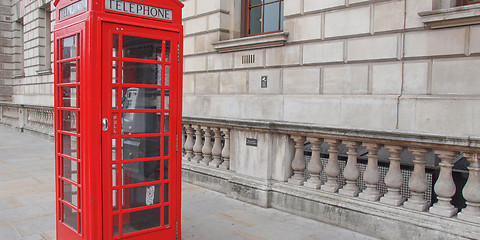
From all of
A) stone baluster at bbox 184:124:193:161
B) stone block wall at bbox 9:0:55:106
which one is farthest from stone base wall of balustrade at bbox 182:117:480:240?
stone block wall at bbox 9:0:55:106

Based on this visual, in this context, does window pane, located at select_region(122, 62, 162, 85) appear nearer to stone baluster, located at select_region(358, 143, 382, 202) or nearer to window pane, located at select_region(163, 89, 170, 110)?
window pane, located at select_region(163, 89, 170, 110)

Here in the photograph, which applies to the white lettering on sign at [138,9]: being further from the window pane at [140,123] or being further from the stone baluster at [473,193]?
the stone baluster at [473,193]

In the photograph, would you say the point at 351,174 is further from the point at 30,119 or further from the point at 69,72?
the point at 30,119

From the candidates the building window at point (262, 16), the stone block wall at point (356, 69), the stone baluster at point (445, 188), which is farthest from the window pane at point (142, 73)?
the building window at point (262, 16)

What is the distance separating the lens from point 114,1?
3260 mm

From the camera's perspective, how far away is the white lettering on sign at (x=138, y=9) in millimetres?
3254

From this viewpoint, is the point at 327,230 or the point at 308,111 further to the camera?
the point at 308,111

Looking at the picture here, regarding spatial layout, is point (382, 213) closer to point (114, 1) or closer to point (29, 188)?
point (114, 1)

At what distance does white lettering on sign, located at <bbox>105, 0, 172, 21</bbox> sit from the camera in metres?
3.25

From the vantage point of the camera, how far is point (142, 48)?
3.46 meters

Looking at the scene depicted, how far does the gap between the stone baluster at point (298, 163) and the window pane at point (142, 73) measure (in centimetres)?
247

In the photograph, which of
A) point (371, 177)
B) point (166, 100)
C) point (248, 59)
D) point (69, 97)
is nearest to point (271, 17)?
point (248, 59)

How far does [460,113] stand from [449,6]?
4.95 ft

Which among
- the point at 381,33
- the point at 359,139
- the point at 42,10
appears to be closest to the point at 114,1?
the point at 359,139
